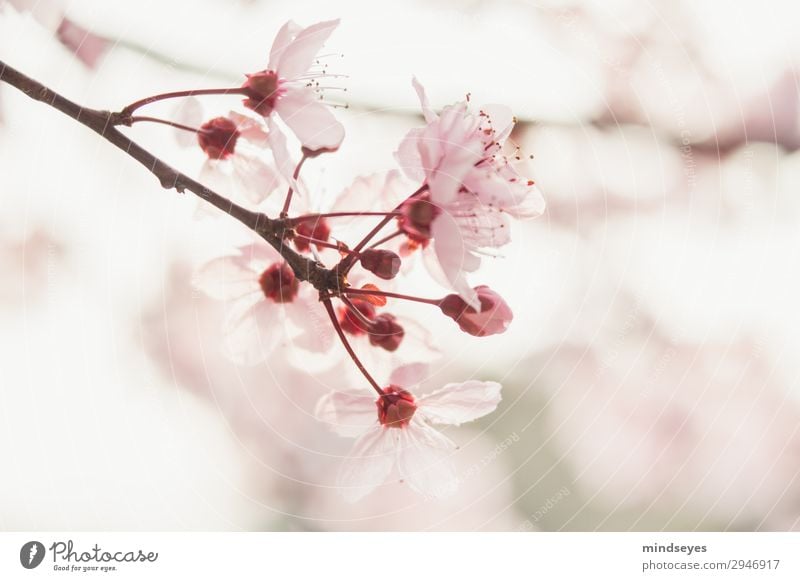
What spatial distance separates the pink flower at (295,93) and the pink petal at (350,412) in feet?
0.67

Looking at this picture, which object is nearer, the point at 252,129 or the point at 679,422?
the point at 252,129

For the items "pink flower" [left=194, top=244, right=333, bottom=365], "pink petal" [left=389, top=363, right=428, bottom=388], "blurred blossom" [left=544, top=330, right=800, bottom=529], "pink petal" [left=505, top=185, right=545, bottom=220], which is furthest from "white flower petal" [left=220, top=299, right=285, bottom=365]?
"blurred blossom" [left=544, top=330, right=800, bottom=529]

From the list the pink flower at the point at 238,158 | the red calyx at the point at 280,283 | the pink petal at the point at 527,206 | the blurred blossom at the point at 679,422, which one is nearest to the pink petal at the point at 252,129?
the pink flower at the point at 238,158

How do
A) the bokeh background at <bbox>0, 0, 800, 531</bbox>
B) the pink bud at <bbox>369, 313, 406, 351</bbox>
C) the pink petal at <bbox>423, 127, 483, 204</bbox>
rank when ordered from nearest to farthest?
1. the pink petal at <bbox>423, 127, 483, 204</bbox>
2. the pink bud at <bbox>369, 313, 406, 351</bbox>
3. the bokeh background at <bbox>0, 0, 800, 531</bbox>

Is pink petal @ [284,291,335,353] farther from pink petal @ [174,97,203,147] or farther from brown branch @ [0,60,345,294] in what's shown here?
pink petal @ [174,97,203,147]

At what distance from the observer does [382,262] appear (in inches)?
19.0

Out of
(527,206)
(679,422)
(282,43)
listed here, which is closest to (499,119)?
(527,206)

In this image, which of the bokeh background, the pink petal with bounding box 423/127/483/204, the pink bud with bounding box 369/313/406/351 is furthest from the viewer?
the bokeh background

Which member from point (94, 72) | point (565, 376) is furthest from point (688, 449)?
point (94, 72)

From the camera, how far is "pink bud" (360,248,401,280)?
48 centimetres

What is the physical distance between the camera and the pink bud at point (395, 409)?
0.56 m

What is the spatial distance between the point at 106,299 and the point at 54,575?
29 centimetres

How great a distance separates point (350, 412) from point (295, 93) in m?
0.26

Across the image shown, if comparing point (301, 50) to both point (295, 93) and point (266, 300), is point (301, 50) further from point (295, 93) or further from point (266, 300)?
point (266, 300)
